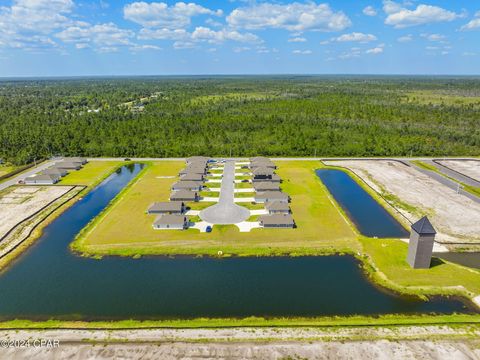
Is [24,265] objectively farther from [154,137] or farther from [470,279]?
[154,137]

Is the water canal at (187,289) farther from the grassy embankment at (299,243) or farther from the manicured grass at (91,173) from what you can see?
the manicured grass at (91,173)

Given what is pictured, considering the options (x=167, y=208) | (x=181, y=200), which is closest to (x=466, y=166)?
(x=181, y=200)

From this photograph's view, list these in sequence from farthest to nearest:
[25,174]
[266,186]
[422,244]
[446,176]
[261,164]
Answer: [261,164] < [25,174] < [446,176] < [266,186] < [422,244]

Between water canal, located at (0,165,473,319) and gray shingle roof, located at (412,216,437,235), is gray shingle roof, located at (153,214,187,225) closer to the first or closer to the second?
water canal, located at (0,165,473,319)

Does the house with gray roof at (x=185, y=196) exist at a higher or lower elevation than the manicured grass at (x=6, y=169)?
higher

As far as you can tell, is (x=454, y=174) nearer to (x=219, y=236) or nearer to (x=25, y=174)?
(x=219, y=236)

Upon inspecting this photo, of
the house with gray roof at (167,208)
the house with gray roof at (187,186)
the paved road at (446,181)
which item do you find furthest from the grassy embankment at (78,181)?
the paved road at (446,181)

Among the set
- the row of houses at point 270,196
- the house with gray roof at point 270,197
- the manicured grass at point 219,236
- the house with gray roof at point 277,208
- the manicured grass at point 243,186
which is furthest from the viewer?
the manicured grass at point 243,186
